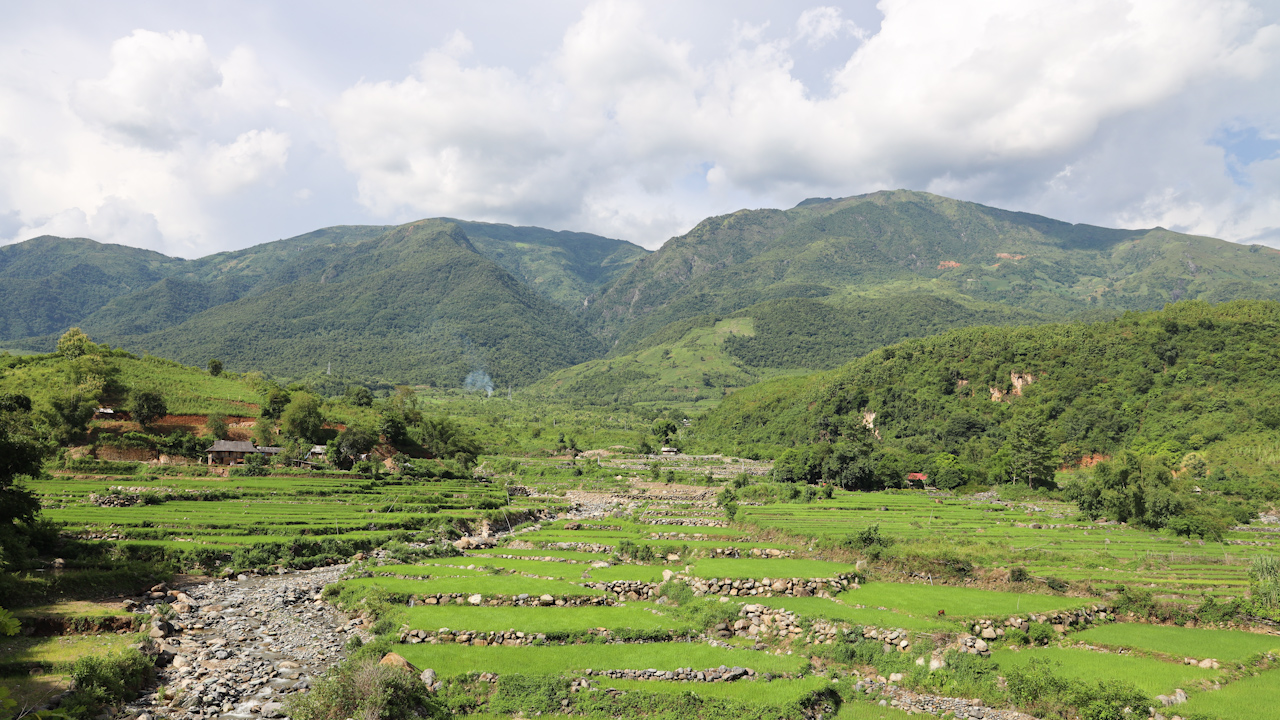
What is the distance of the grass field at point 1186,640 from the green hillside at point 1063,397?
51.9m

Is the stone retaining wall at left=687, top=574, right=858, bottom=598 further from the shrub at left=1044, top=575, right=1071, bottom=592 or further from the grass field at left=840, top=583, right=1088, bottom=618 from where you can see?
the shrub at left=1044, top=575, right=1071, bottom=592

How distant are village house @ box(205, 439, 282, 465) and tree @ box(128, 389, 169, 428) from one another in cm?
774

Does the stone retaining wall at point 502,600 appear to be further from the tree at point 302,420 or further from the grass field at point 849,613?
the tree at point 302,420

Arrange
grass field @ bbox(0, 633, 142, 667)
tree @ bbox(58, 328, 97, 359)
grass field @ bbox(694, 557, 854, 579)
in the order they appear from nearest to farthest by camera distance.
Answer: grass field @ bbox(0, 633, 142, 667) → grass field @ bbox(694, 557, 854, 579) → tree @ bbox(58, 328, 97, 359)

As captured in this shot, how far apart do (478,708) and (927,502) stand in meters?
59.9

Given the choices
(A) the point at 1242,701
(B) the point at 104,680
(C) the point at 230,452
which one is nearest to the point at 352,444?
(C) the point at 230,452

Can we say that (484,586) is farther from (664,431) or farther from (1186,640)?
(664,431)

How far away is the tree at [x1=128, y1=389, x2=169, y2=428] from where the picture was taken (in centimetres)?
7106

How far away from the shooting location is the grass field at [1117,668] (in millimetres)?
20828

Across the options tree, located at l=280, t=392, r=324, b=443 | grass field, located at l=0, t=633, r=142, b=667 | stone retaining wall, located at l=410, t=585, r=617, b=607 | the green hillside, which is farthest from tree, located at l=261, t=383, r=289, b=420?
the green hillside

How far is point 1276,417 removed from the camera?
7969cm

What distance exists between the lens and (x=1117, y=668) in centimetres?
2208

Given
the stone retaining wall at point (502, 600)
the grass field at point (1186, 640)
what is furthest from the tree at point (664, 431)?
the grass field at point (1186, 640)

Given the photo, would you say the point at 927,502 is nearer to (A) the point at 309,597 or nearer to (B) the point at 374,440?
(A) the point at 309,597
